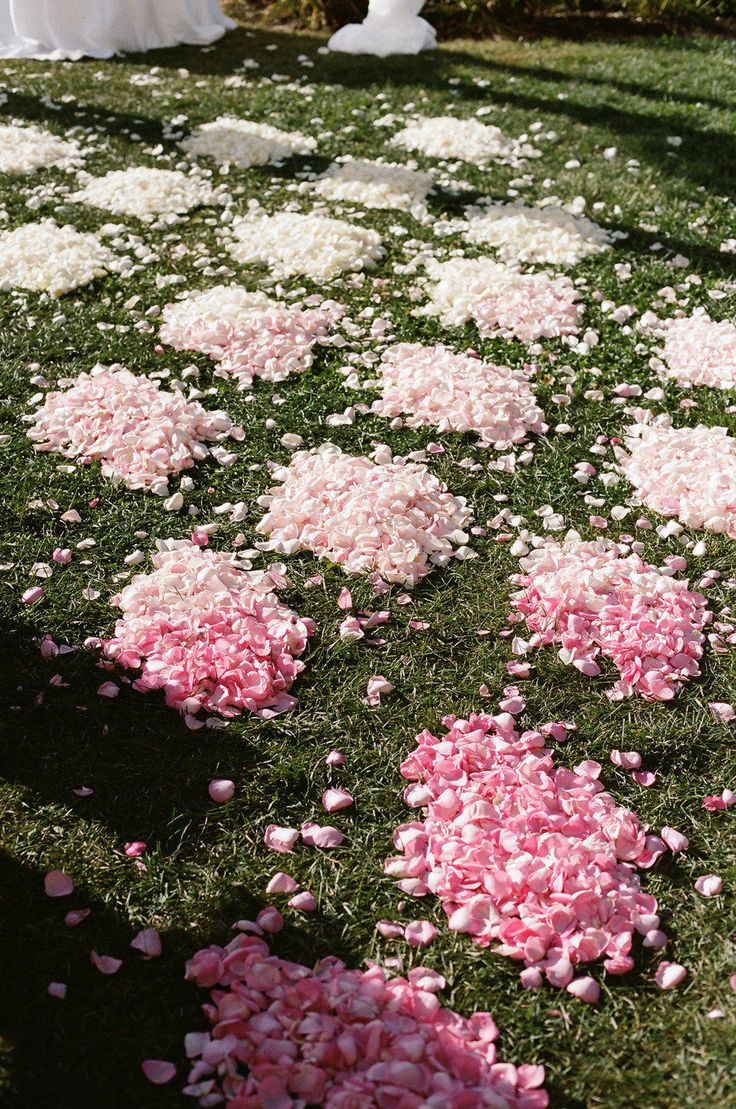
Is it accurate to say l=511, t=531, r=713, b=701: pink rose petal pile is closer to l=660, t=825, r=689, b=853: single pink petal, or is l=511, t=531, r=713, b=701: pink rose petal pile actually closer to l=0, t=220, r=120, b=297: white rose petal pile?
l=660, t=825, r=689, b=853: single pink petal

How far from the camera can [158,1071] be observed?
1.88 m

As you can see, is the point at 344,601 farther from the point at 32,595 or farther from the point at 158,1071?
the point at 158,1071

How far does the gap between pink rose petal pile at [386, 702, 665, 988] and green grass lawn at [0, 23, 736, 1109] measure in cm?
7

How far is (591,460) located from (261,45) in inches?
294

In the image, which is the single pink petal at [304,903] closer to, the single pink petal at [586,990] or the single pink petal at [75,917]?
the single pink petal at [75,917]

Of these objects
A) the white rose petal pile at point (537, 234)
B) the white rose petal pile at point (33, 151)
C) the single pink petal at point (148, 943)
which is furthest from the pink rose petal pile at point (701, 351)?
the white rose petal pile at point (33, 151)

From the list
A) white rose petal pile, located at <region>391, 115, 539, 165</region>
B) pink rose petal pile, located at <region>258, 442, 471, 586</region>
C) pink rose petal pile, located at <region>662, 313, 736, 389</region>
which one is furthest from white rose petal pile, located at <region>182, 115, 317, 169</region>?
pink rose petal pile, located at <region>258, 442, 471, 586</region>

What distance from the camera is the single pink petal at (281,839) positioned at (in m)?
2.35

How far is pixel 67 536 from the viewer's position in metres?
3.32

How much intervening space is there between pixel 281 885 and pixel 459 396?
234 centimetres

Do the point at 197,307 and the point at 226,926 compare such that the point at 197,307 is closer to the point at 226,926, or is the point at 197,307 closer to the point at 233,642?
the point at 233,642

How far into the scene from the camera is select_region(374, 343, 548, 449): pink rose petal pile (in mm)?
3852

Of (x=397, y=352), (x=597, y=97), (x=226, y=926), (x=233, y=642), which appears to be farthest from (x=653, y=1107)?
(x=597, y=97)

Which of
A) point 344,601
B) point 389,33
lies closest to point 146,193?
point 344,601
